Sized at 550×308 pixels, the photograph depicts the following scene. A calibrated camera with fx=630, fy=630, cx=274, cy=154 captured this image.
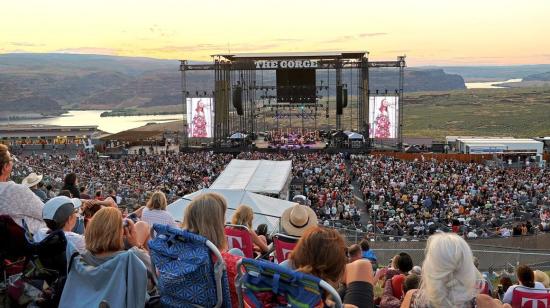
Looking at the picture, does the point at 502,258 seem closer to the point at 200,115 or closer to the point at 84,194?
the point at 84,194

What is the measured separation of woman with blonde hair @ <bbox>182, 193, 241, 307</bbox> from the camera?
412 cm

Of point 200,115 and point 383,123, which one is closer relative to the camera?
point 383,123

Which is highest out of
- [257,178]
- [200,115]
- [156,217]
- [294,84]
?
[294,84]

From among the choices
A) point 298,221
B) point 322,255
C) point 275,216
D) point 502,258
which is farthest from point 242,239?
point 502,258

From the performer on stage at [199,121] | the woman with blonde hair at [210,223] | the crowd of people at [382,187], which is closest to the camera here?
the woman with blonde hair at [210,223]

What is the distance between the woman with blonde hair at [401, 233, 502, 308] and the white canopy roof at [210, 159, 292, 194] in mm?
16013

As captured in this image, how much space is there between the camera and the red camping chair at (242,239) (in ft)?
18.4

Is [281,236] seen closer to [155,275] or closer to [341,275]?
[155,275]

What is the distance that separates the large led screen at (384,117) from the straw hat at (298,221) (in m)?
36.4

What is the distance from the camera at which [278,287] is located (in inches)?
132

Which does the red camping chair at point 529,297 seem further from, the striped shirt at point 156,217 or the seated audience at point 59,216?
the seated audience at point 59,216

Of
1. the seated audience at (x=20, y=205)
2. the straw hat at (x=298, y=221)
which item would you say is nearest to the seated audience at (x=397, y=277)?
the straw hat at (x=298, y=221)

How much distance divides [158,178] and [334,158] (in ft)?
35.3

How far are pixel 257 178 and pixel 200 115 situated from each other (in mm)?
21743
